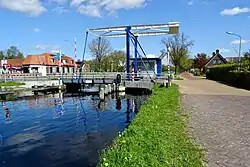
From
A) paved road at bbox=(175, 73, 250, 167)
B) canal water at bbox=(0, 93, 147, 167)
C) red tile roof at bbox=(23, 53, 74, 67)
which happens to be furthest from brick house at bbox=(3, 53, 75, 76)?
paved road at bbox=(175, 73, 250, 167)

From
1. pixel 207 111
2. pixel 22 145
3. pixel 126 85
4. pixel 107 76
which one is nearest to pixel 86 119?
pixel 22 145

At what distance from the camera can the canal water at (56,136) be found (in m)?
8.56

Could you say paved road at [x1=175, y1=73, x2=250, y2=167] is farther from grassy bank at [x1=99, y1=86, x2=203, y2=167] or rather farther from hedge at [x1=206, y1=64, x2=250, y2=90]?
hedge at [x1=206, y1=64, x2=250, y2=90]

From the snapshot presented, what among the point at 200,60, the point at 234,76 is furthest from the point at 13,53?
A: the point at 234,76

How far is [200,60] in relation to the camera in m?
90.2

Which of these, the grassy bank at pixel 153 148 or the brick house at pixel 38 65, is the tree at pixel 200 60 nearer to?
the brick house at pixel 38 65

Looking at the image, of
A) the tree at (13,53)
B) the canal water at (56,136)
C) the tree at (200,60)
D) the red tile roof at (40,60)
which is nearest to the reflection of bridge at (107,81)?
the canal water at (56,136)

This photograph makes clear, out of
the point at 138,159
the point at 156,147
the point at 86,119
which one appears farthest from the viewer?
the point at 86,119

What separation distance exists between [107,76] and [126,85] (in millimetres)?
5782

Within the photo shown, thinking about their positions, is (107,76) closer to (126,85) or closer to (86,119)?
(126,85)

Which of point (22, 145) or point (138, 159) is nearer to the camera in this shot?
point (138, 159)

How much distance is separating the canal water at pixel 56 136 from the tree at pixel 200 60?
7403cm

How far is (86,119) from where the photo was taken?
15.8 m

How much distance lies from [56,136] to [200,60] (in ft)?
274
